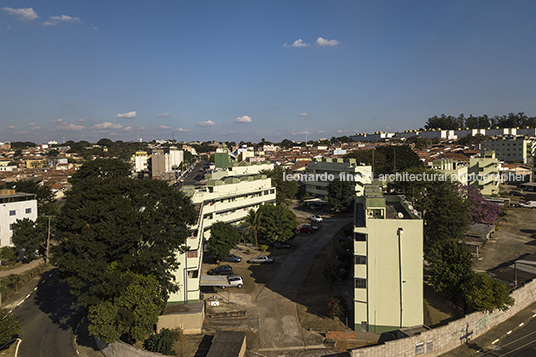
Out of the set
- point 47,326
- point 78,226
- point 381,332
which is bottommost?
point 47,326

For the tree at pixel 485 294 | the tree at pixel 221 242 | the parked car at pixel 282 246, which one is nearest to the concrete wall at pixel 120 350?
the tree at pixel 221 242

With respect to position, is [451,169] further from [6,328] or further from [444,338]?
[6,328]

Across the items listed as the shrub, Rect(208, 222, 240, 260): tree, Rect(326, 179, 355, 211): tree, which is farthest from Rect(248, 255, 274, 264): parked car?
Rect(326, 179, 355, 211): tree

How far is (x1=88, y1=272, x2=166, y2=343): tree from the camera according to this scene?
21812 millimetres

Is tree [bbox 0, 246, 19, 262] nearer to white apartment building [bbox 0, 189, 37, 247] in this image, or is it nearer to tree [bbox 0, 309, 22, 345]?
white apartment building [bbox 0, 189, 37, 247]

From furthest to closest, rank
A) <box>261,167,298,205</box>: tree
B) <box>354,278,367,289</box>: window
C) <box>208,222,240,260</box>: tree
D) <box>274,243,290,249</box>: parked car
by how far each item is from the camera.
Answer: <box>261,167,298,205</box>: tree
<box>274,243,290,249</box>: parked car
<box>208,222,240,260</box>: tree
<box>354,278,367,289</box>: window

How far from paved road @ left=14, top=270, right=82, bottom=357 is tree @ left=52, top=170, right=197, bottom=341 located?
421 cm

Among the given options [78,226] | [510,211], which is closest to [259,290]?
[78,226]

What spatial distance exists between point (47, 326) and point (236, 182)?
96.1ft

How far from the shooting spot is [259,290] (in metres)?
32.0

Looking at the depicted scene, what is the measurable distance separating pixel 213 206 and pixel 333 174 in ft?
106

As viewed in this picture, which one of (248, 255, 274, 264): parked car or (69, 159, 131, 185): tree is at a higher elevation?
(69, 159, 131, 185): tree

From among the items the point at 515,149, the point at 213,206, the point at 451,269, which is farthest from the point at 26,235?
the point at 515,149

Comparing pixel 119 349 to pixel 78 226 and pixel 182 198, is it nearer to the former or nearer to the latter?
pixel 78 226
